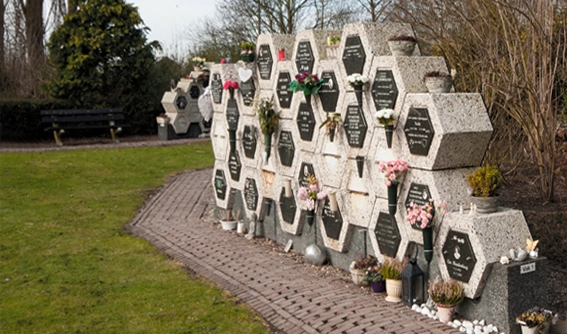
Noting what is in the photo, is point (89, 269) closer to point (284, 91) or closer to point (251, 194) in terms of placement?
point (251, 194)

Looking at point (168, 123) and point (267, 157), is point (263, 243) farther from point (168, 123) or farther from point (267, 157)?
point (168, 123)

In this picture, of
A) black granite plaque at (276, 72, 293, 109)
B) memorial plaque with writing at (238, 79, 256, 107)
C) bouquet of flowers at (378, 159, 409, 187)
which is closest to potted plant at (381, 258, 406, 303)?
bouquet of flowers at (378, 159, 409, 187)

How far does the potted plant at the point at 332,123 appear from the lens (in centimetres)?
808

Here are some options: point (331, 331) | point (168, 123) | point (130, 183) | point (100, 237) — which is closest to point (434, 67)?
point (331, 331)

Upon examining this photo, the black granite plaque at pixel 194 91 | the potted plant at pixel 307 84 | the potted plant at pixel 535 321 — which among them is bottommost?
the potted plant at pixel 535 321

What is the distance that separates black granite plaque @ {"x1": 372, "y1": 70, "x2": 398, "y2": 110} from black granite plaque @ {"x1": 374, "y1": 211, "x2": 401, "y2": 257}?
112 cm

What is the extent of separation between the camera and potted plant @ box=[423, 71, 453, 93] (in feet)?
22.6

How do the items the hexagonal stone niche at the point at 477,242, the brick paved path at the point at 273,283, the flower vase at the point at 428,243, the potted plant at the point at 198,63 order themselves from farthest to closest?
the potted plant at the point at 198,63 < the flower vase at the point at 428,243 < the brick paved path at the point at 273,283 < the hexagonal stone niche at the point at 477,242

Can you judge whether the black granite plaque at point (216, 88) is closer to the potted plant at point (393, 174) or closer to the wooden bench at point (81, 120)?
the potted plant at point (393, 174)

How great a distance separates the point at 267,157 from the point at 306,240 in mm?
1273

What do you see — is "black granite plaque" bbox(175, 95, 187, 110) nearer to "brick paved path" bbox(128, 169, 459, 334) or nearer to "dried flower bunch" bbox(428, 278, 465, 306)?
"brick paved path" bbox(128, 169, 459, 334)

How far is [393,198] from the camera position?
7211mm

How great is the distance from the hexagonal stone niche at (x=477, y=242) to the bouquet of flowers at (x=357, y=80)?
5.62 feet

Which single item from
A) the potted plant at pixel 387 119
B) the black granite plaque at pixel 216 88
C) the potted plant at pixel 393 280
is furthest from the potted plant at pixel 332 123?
the black granite plaque at pixel 216 88
